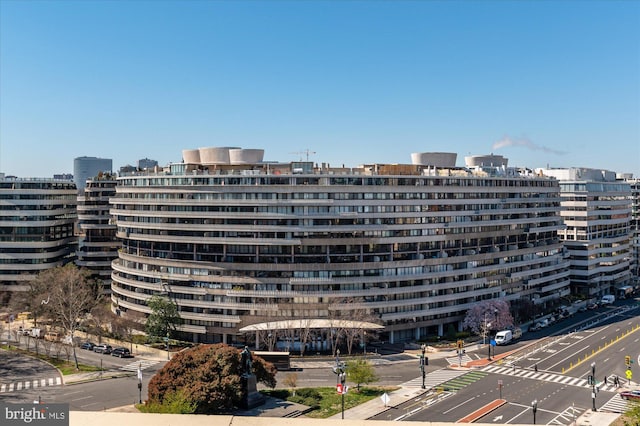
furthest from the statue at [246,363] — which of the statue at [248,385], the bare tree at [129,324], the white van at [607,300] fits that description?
the white van at [607,300]

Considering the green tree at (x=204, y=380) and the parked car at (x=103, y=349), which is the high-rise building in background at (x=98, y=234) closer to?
the parked car at (x=103, y=349)

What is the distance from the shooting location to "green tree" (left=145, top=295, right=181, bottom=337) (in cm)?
10362

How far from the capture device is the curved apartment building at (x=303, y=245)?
4109 inches

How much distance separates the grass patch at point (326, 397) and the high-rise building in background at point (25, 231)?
304 feet

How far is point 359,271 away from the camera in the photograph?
10644 cm

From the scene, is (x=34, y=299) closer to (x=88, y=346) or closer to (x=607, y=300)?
(x=88, y=346)

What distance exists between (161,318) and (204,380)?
4321 centimetres

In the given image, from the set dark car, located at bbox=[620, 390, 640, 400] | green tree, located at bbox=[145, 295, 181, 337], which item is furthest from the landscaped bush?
dark car, located at bbox=[620, 390, 640, 400]

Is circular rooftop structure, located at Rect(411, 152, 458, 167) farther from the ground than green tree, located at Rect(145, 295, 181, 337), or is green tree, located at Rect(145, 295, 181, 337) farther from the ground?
circular rooftop structure, located at Rect(411, 152, 458, 167)

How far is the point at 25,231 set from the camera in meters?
140

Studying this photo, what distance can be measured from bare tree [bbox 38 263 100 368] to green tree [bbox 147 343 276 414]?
38461 mm

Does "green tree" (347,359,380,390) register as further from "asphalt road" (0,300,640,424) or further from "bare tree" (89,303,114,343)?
"bare tree" (89,303,114,343)

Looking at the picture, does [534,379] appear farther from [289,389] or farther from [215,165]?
[215,165]

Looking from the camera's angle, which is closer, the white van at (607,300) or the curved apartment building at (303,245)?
the curved apartment building at (303,245)
